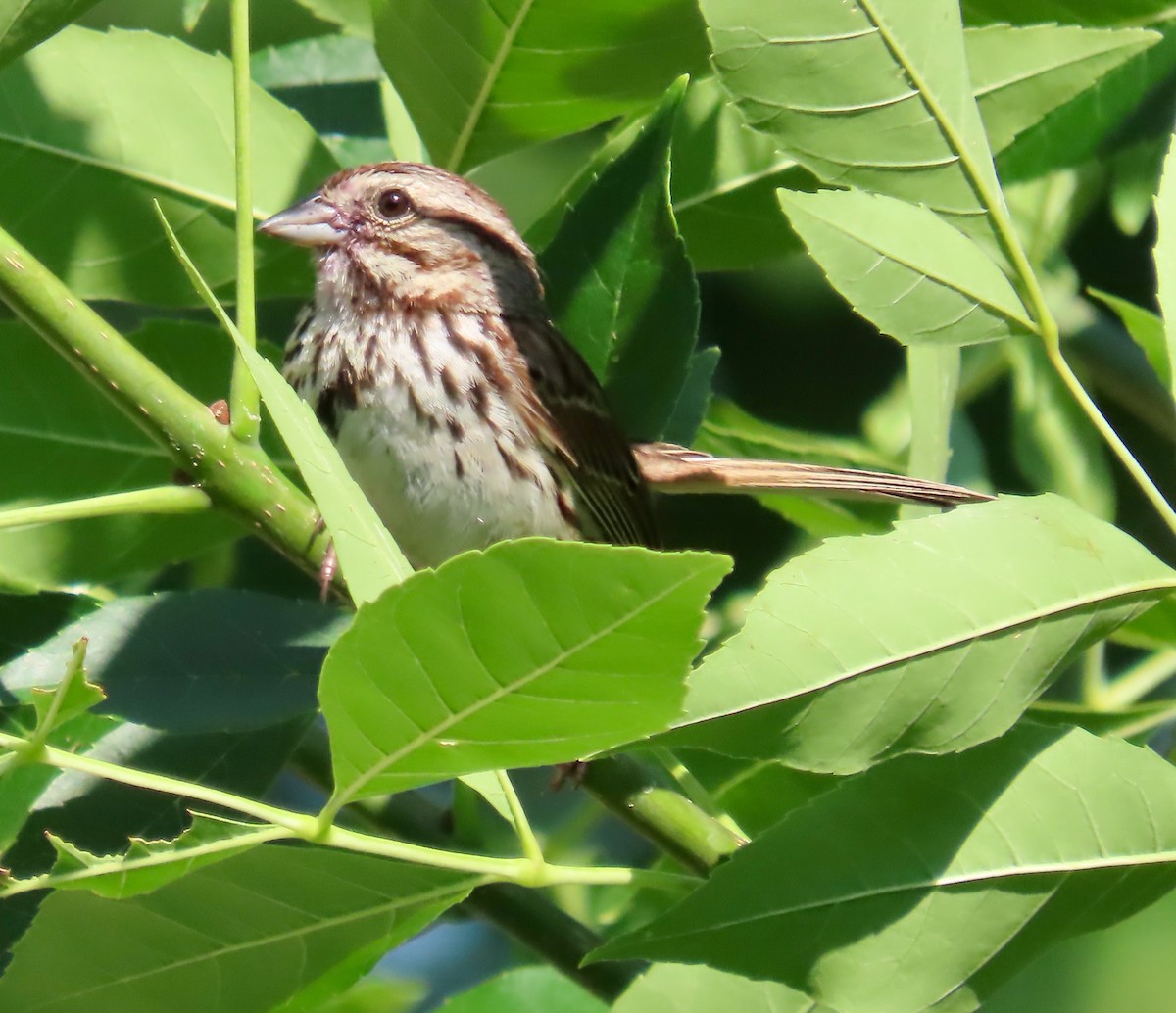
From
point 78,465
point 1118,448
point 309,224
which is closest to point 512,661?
point 1118,448

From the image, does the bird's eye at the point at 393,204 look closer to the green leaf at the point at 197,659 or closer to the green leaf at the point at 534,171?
the green leaf at the point at 534,171

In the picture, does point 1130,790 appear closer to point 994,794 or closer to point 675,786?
point 994,794

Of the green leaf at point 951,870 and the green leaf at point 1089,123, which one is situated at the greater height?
the green leaf at point 1089,123

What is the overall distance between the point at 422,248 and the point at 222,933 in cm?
175

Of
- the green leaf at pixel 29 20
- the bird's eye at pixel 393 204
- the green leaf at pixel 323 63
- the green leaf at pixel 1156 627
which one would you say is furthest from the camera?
the bird's eye at pixel 393 204

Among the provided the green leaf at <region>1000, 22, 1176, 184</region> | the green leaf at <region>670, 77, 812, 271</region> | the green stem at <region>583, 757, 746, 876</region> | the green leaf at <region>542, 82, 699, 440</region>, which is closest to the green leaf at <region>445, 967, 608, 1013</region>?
the green stem at <region>583, 757, 746, 876</region>

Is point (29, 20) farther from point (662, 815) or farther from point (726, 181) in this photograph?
point (662, 815)

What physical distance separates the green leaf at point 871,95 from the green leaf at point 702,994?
612 mm

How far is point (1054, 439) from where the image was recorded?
8.33 ft

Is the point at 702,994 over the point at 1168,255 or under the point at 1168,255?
under

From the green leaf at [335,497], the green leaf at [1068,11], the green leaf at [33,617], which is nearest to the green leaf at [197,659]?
the green leaf at [33,617]

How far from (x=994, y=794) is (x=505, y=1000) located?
70cm

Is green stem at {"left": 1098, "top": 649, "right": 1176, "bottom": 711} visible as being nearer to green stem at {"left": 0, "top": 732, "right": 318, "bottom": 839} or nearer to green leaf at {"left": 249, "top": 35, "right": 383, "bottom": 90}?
green leaf at {"left": 249, "top": 35, "right": 383, "bottom": 90}

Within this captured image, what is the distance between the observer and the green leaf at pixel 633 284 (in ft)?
5.55
